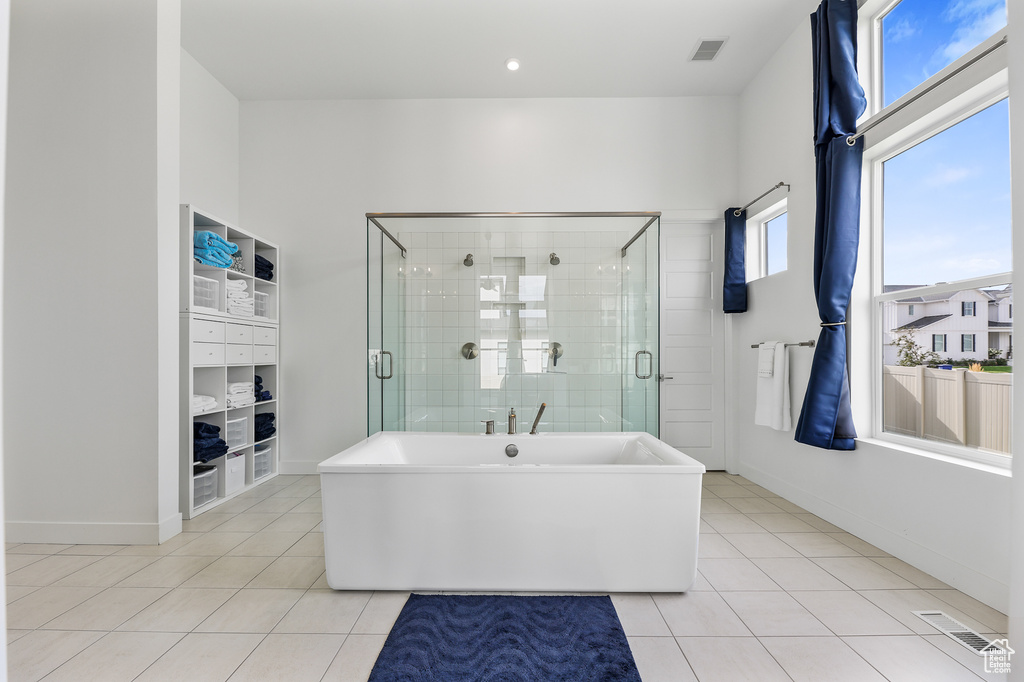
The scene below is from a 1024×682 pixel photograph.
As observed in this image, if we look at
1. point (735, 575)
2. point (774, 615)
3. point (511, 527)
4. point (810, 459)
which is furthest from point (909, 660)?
point (810, 459)

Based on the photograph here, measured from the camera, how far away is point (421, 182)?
443 centimetres

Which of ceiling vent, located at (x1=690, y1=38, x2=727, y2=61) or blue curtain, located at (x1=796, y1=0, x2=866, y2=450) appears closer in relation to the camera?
blue curtain, located at (x1=796, y1=0, x2=866, y2=450)

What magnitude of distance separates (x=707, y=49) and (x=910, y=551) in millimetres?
3140

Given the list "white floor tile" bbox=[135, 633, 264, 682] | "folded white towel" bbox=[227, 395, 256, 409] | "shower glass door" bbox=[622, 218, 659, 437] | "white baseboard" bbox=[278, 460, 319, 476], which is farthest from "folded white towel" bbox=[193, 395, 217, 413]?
"shower glass door" bbox=[622, 218, 659, 437]

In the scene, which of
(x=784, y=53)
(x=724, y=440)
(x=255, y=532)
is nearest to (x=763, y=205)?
(x=784, y=53)

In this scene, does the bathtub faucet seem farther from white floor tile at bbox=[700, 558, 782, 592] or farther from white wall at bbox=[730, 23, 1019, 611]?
white wall at bbox=[730, 23, 1019, 611]

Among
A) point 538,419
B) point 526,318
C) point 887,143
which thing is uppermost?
point 887,143

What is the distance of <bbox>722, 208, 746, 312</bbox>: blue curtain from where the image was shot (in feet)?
13.6

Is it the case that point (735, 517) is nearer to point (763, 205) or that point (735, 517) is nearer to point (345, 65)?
point (763, 205)

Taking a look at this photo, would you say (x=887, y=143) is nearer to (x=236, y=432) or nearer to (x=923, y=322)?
(x=923, y=322)

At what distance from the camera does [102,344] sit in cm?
284

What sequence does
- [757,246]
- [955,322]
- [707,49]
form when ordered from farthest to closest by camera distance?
[757,246], [707,49], [955,322]

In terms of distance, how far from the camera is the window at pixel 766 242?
154 inches

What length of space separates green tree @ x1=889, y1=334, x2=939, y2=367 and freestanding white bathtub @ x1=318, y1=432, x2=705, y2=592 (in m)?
1.27
